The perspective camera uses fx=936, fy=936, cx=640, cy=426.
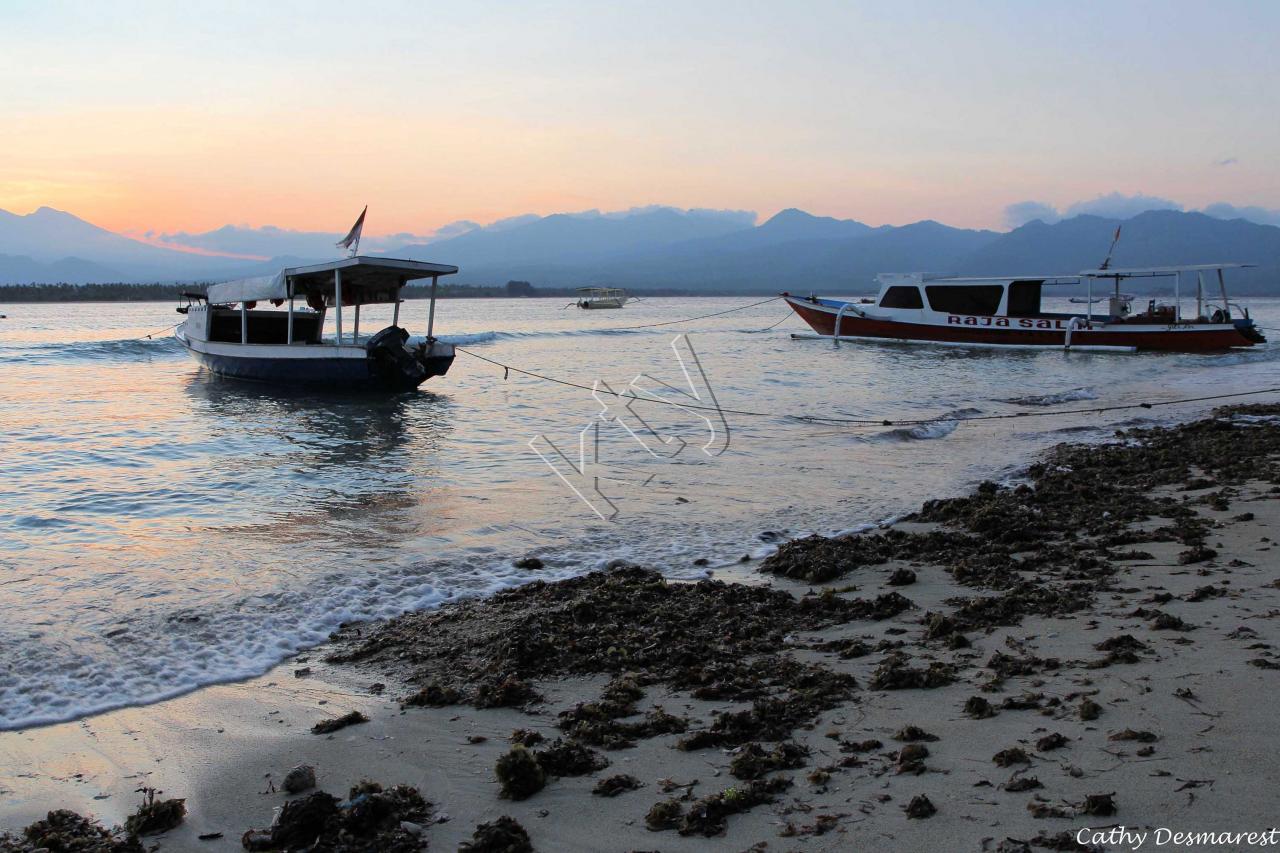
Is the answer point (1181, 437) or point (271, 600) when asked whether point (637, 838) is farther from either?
point (1181, 437)

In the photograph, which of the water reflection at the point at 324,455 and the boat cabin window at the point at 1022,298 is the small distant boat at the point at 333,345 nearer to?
the water reflection at the point at 324,455

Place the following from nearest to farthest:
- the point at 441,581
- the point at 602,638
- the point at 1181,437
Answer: the point at 602,638 < the point at 441,581 < the point at 1181,437

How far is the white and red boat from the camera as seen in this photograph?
33.8m

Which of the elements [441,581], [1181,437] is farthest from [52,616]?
[1181,437]

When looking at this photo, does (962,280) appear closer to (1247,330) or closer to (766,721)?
(1247,330)

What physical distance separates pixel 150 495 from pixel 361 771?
8383 millimetres

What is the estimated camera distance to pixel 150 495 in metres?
11.0

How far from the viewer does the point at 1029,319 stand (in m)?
35.2

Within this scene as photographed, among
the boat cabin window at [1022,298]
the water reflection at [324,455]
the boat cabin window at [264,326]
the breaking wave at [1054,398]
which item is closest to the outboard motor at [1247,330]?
the boat cabin window at [1022,298]

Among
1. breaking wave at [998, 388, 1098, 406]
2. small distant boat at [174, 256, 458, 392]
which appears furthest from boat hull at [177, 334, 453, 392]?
breaking wave at [998, 388, 1098, 406]

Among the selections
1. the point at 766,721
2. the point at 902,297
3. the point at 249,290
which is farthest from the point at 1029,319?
the point at 766,721

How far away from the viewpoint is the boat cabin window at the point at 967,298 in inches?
1416

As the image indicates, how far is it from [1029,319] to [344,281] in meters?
25.1

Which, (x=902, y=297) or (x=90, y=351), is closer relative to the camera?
(x=90, y=351)
